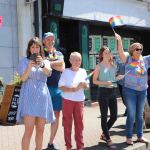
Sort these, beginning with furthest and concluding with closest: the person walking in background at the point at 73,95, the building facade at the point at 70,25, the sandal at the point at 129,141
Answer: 1. the building facade at the point at 70,25
2. the sandal at the point at 129,141
3. the person walking in background at the point at 73,95

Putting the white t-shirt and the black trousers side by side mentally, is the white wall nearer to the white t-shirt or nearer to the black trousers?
the black trousers

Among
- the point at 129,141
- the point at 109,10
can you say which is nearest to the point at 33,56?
the point at 129,141

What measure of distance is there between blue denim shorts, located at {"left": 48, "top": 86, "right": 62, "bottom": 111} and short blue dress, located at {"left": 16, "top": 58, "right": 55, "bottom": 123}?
72cm

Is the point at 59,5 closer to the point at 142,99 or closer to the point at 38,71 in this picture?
the point at 142,99

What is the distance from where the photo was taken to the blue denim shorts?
280 inches

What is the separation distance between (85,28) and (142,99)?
23.5ft

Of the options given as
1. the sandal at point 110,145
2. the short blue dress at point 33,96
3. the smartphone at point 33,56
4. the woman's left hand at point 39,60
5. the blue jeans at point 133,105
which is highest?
the smartphone at point 33,56

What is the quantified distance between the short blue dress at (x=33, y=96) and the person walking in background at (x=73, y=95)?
0.64 metres

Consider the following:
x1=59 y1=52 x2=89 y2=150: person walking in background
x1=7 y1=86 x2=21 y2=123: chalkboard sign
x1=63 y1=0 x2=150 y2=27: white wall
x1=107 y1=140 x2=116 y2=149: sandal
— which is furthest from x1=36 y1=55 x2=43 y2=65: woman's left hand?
x1=63 y1=0 x2=150 y2=27: white wall

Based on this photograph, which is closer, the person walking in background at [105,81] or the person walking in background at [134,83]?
the person walking in background at [105,81]

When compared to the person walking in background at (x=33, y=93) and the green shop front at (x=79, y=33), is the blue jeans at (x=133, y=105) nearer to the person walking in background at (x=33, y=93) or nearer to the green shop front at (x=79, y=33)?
the person walking in background at (x=33, y=93)

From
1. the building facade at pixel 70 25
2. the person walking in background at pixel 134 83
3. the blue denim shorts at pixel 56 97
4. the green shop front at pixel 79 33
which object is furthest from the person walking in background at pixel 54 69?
the green shop front at pixel 79 33

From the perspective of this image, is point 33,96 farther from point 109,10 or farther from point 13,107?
point 109,10

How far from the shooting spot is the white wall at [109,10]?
550 inches
